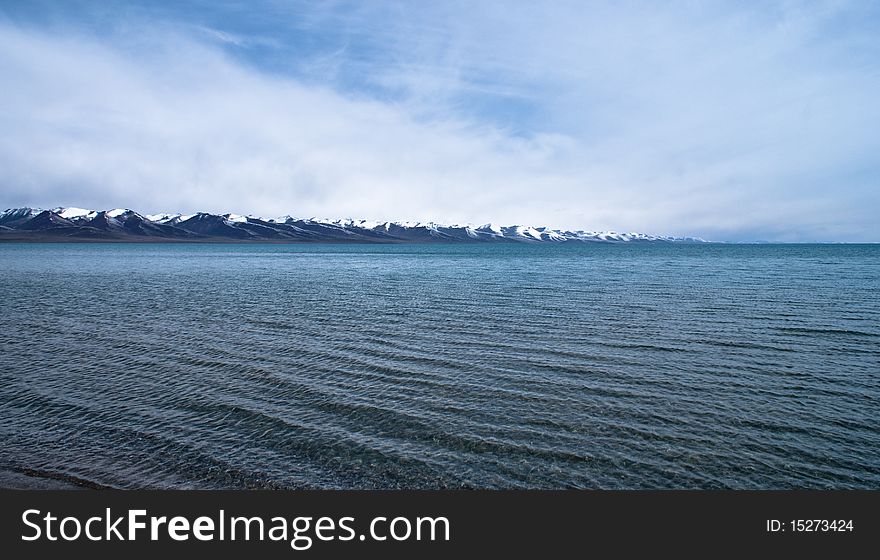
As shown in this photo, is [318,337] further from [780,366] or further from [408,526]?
[780,366]

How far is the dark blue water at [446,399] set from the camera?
9.70m

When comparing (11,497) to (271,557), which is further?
(11,497)

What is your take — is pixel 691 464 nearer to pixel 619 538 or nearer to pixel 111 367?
pixel 619 538

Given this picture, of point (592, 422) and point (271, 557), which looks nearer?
point (271, 557)

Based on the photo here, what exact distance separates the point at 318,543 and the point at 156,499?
11.0 ft

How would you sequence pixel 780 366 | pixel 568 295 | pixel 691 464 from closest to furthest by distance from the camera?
pixel 691 464 → pixel 780 366 → pixel 568 295

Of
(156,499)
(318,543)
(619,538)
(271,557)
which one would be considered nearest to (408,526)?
(318,543)

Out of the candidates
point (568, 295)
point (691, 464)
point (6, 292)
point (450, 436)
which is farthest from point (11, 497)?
point (6, 292)

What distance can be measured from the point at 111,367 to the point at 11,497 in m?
9.46

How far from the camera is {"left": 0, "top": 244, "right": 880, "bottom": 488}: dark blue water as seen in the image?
9695 millimetres

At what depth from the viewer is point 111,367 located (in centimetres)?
1694

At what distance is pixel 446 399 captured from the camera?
1362 cm

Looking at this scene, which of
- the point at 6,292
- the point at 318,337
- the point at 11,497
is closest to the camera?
the point at 11,497

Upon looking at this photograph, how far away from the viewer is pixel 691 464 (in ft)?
32.2
